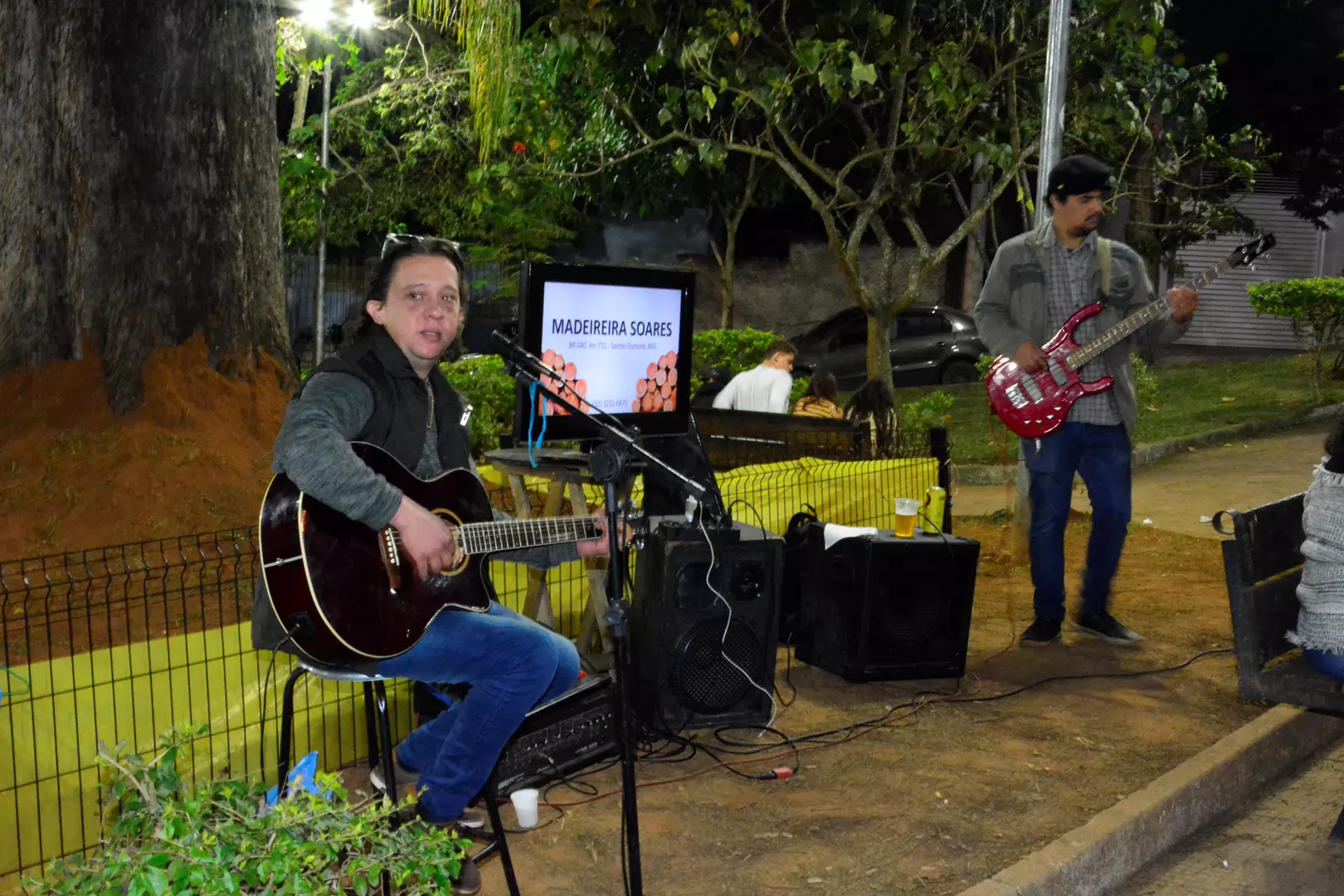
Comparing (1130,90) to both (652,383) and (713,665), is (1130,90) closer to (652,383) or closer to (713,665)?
(652,383)

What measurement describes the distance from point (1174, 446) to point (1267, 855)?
9597 millimetres

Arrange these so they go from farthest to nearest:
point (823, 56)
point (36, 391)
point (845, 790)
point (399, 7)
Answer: point (399, 7) < point (823, 56) < point (36, 391) < point (845, 790)

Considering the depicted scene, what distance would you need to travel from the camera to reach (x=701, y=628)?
525cm

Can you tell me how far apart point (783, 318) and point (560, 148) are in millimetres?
12024

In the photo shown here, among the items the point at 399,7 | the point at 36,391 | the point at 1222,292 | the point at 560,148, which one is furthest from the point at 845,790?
the point at 1222,292

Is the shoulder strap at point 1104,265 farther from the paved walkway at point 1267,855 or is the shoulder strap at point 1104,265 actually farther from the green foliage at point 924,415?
the green foliage at point 924,415

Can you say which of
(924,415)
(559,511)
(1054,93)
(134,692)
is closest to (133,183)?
(559,511)

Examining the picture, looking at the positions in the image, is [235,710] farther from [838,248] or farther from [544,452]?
[838,248]

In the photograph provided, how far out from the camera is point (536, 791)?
4.47 m

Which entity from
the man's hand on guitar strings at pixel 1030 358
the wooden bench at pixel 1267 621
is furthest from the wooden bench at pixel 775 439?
the wooden bench at pixel 1267 621

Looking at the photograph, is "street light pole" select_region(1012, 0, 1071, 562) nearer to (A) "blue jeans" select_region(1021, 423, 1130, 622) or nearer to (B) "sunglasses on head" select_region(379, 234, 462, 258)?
(A) "blue jeans" select_region(1021, 423, 1130, 622)

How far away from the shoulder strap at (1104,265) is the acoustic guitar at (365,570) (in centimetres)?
363

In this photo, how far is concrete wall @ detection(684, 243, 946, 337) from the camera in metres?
24.8

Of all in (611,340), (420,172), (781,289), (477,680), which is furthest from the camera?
(781,289)
